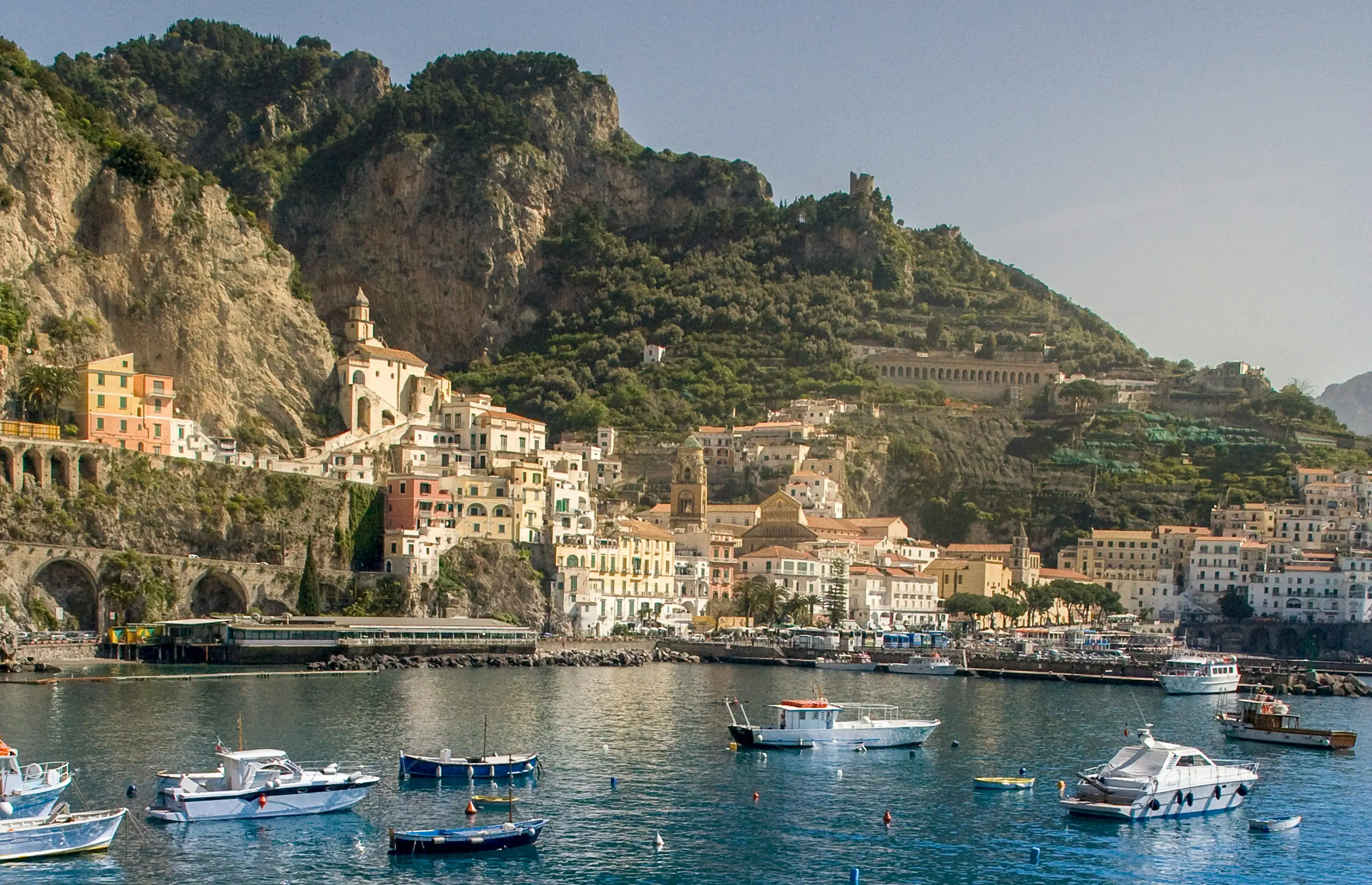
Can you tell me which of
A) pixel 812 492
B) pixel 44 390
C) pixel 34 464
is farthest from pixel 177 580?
pixel 812 492

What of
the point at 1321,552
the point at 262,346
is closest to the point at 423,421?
the point at 262,346

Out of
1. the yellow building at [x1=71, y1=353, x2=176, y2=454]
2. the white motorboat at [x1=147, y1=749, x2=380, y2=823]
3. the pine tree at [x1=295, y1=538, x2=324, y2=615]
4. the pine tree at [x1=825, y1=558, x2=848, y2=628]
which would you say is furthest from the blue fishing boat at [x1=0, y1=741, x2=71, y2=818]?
the pine tree at [x1=825, y1=558, x2=848, y2=628]

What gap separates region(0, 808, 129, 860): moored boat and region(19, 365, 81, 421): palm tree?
55.7 meters

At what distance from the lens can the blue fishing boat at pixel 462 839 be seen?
37.1 metres

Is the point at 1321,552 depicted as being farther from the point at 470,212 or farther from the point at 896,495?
the point at 470,212

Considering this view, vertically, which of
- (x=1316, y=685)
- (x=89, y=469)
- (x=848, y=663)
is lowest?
(x=1316, y=685)

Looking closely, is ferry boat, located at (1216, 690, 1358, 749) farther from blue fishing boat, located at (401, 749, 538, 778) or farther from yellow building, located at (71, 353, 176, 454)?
yellow building, located at (71, 353, 176, 454)

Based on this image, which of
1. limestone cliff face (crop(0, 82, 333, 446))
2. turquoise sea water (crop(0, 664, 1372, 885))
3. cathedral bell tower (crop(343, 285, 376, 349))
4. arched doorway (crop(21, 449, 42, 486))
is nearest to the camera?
turquoise sea water (crop(0, 664, 1372, 885))

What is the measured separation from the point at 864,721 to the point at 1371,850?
64.2ft

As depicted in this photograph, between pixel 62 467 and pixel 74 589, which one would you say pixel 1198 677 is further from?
pixel 62 467

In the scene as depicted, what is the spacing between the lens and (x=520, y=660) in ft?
277

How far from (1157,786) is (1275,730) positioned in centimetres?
2014

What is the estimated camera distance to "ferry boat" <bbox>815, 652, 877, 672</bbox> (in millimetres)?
92875

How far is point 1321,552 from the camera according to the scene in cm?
12338
